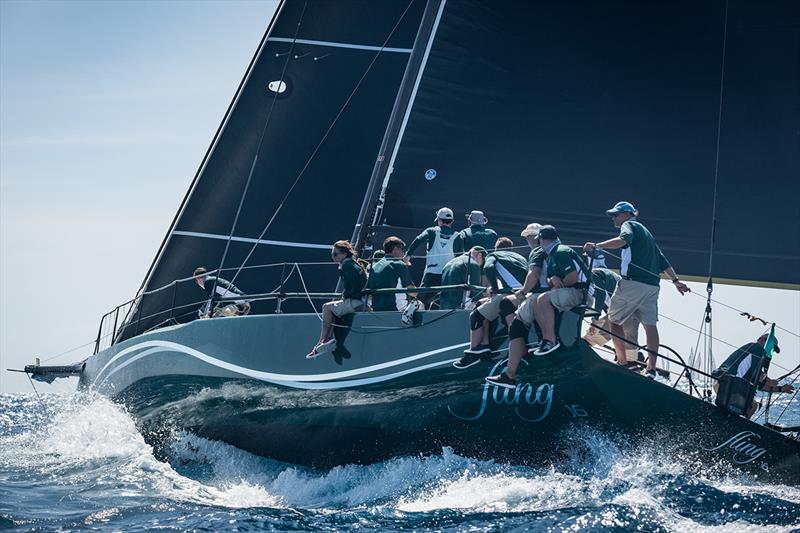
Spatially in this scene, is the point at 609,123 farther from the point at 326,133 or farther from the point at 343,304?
the point at 343,304

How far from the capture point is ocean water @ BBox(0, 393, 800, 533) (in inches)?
235

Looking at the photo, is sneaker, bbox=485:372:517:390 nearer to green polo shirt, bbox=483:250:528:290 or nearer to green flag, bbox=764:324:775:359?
green polo shirt, bbox=483:250:528:290

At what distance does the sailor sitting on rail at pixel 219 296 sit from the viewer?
9266 millimetres

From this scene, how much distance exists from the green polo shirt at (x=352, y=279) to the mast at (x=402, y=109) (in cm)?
173

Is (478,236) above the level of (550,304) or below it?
above

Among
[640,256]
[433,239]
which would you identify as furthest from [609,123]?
[640,256]

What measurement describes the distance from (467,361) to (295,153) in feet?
15.8

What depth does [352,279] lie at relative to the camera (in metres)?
7.68

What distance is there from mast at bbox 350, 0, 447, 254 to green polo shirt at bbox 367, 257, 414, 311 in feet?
5.42

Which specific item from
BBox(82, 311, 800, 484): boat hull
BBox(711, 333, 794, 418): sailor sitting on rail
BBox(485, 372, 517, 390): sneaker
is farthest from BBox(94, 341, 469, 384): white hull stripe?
BBox(711, 333, 794, 418): sailor sitting on rail

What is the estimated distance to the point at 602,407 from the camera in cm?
641

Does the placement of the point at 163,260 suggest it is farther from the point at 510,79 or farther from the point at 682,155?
the point at 682,155

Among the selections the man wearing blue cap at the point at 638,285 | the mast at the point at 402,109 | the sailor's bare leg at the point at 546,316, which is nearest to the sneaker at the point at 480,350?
the sailor's bare leg at the point at 546,316

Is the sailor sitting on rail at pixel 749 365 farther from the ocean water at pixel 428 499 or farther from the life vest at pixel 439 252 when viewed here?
the life vest at pixel 439 252
